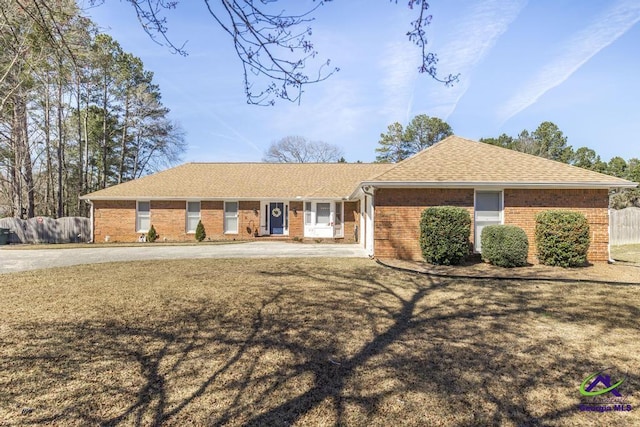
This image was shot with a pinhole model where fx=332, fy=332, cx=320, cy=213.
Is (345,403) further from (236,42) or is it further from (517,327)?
(236,42)

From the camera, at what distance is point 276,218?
2072cm

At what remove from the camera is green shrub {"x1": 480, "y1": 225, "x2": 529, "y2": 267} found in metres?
9.57

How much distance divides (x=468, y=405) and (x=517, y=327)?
253 centimetres

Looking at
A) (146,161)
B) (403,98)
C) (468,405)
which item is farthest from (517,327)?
(146,161)

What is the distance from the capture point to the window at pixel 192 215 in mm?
19422

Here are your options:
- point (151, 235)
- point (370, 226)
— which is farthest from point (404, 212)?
point (151, 235)

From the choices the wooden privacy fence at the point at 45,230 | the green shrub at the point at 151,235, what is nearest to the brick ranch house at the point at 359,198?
the green shrub at the point at 151,235

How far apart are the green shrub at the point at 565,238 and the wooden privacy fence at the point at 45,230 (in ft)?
82.1

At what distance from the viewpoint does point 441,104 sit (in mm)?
4508

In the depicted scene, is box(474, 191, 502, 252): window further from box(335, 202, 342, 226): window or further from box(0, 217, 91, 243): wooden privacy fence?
Result: box(0, 217, 91, 243): wooden privacy fence

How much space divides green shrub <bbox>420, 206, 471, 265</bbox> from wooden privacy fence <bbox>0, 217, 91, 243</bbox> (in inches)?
864

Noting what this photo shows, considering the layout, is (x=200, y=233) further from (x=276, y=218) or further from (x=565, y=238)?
(x=565, y=238)

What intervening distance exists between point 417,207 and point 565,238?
423cm

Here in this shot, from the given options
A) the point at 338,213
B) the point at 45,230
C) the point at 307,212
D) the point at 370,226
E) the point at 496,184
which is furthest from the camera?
the point at 45,230
